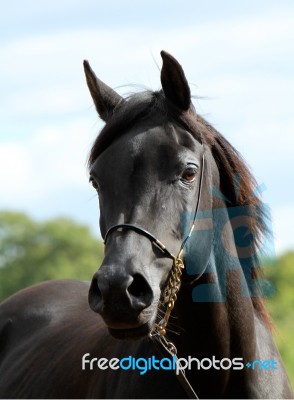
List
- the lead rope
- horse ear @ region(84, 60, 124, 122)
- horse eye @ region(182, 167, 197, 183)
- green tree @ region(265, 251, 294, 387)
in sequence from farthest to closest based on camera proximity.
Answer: green tree @ region(265, 251, 294, 387)
horse ear @ region(84, 60, 124, 122)
horse eye @ region(182, 167, 197, 183)
the lead rope

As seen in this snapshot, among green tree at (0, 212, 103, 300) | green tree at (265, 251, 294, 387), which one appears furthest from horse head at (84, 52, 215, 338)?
green tree at (0, 212, 103, 300)

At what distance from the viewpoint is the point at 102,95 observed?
17.5ft

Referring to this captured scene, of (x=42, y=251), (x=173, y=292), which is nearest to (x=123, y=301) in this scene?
(x=173, y=292)

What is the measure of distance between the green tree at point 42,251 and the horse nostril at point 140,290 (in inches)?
2370

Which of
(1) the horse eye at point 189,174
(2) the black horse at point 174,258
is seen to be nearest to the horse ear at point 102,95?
(2) the black horse at point 174,258

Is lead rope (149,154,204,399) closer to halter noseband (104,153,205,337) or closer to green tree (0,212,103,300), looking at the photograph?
halter noseband (104,153,205,337)

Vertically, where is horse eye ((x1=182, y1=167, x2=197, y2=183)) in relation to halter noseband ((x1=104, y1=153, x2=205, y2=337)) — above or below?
above

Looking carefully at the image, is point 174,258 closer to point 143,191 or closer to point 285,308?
point 143,191

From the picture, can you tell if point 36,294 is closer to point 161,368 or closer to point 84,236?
point 161,368

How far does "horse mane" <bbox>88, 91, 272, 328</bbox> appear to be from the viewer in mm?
4945

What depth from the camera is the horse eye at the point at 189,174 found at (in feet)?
15.5

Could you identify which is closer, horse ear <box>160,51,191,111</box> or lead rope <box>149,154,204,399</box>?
lead rope <box>149,154,204,399</box>

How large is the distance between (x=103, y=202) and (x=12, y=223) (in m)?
67.8

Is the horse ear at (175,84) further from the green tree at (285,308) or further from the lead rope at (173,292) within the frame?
the green tree at (285,308)
